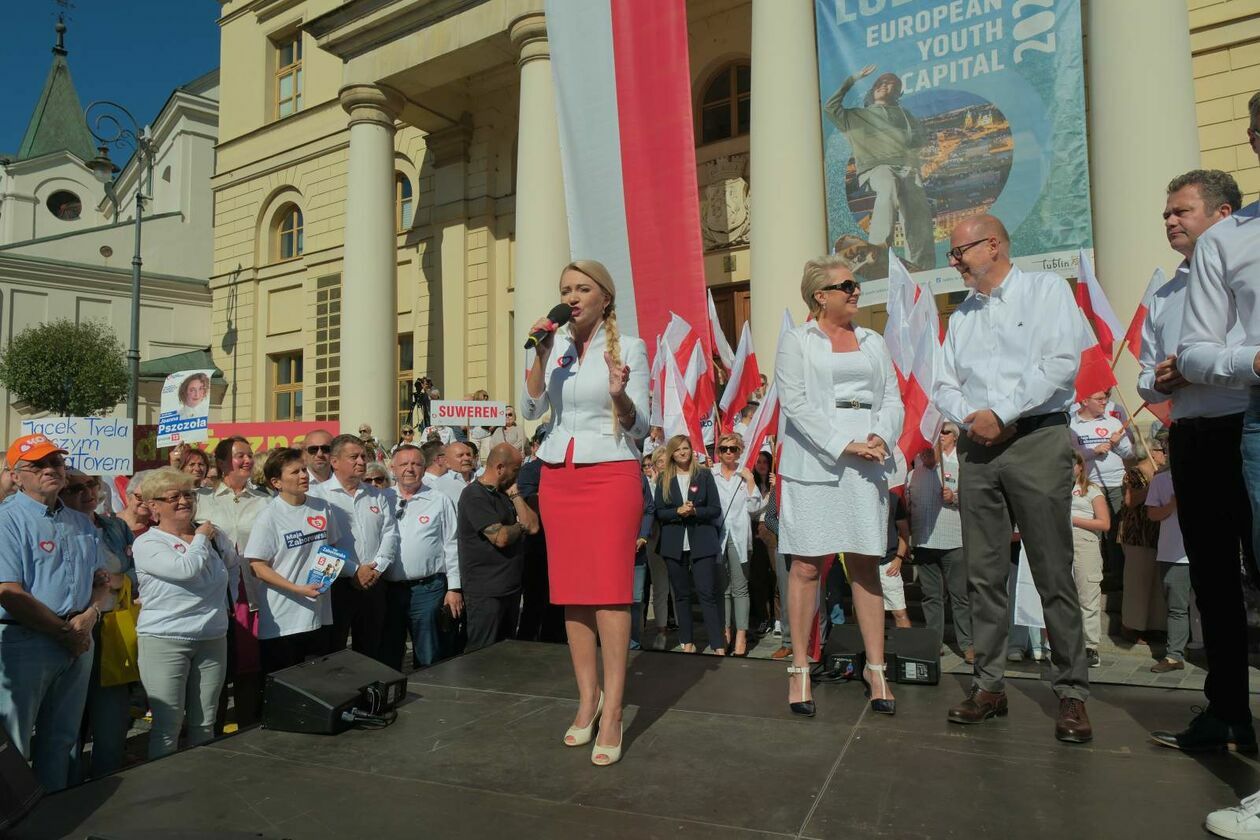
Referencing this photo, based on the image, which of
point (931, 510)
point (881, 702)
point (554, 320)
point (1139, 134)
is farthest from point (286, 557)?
point (1139, 134)

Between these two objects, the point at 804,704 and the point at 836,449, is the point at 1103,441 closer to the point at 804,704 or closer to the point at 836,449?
the point at 836,449

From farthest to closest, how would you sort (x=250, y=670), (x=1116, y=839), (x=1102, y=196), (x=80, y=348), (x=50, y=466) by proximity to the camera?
1. (x=80, y=348)
2. (x=1102, y=196)
3. (x=250, y=670)
4. (x=50, y=466)
5. (x=1116, y=839)

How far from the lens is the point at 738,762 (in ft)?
11.1

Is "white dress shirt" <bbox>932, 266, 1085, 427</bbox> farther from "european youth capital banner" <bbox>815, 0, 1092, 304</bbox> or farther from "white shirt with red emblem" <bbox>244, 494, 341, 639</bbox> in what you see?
"european youth capital banner" <bbox>815, 0, 1092, 304</bbox>

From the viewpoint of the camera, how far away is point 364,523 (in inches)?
233

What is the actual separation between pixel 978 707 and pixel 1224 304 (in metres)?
1.87

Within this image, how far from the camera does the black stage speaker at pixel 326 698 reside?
12.6ft

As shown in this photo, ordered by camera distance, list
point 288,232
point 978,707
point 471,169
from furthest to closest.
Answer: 1. point 288,232
2. point 471,169
3. point 978,707

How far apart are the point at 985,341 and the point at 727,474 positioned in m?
5.66

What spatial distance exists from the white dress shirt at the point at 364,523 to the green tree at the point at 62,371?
1278 inches

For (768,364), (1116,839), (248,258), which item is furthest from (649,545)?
(248,258)

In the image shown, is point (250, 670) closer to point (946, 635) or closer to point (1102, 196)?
point (946, 635)

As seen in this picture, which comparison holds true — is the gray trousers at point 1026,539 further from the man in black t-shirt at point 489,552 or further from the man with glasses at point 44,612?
the man with glasses at point 44,612

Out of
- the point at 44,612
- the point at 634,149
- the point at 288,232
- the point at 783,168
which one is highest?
the point at 288,232
